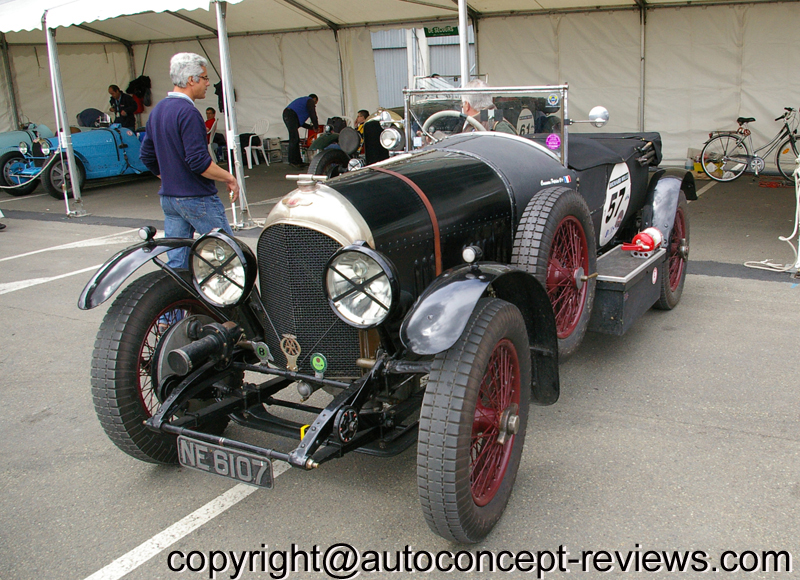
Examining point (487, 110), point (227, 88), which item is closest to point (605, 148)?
point (487, 110)

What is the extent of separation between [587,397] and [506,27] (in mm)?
9721

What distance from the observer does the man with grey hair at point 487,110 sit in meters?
4.00

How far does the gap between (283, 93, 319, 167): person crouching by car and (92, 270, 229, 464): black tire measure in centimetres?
1098

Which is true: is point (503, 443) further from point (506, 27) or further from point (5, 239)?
point (506, 27)

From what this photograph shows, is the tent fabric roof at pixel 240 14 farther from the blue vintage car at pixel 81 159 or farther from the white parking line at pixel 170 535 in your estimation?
the white parking line at pixel 170 535

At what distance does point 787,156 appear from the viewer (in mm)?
10453

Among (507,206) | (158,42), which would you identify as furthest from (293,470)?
(158,42)

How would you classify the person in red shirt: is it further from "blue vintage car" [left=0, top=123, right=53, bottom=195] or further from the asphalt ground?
the asphalt ground

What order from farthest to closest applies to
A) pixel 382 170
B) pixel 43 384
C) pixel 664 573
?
pixel 43 384 < pixel 382 170 < pixel 664 573

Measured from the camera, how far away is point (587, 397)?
354 cm

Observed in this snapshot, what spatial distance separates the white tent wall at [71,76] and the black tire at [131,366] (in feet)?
44.5

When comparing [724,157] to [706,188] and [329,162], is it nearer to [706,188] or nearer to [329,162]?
[706,188]

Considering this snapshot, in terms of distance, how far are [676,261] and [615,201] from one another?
808 mm

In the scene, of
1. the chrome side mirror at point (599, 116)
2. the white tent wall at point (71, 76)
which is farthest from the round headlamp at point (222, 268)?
the white tent wall at point (71, 76)
